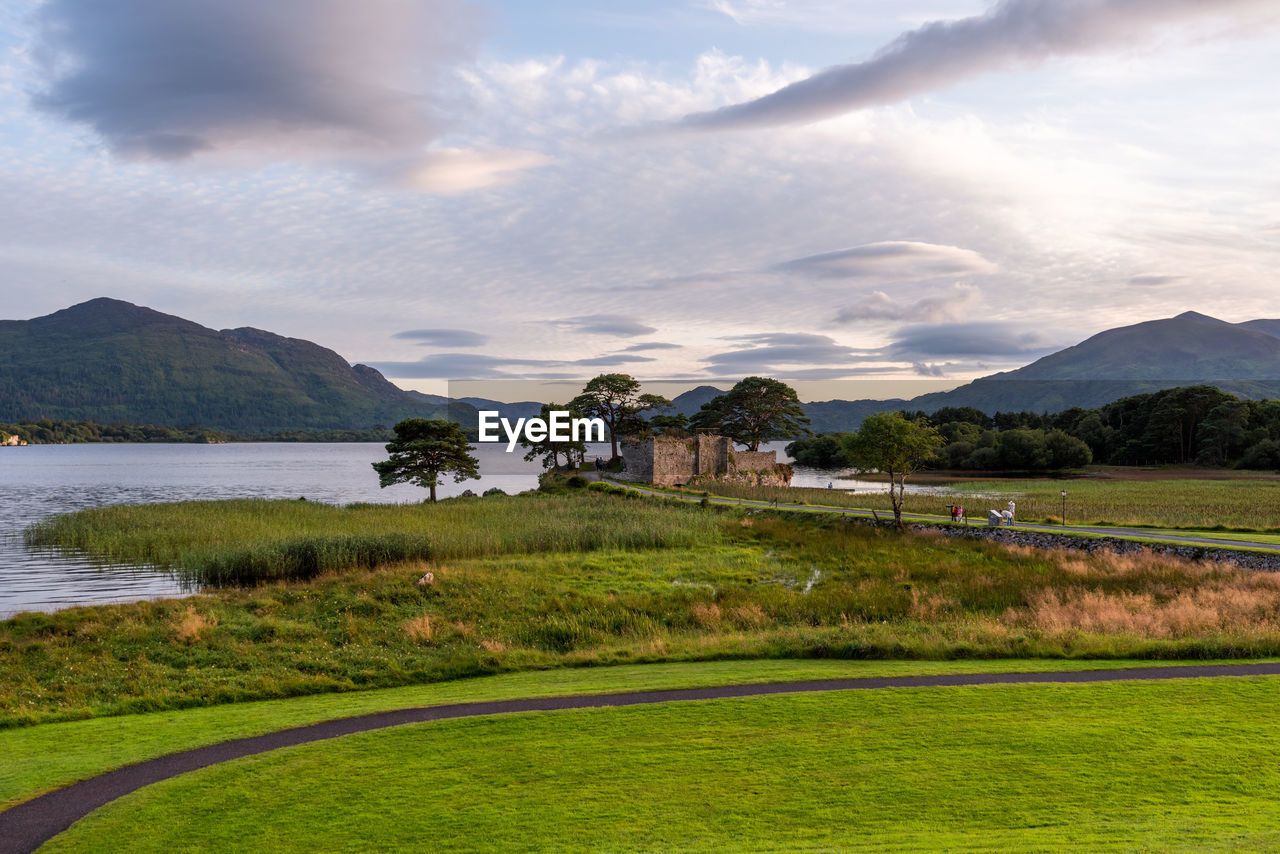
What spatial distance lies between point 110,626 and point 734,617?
1445 cm

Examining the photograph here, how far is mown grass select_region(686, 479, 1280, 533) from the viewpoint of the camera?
1307 inches

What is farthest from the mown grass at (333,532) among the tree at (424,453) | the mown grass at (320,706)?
the mown grass at (320,706)

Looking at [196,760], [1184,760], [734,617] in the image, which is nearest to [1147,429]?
[734,617]

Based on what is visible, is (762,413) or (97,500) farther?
(762,413)

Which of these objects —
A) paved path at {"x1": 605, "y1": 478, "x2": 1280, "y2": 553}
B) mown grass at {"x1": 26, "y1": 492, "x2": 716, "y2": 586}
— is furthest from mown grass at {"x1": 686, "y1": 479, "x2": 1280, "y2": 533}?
mown grass at {"x1": 26, "y1": 492, "x2": 716, "y2": 586}

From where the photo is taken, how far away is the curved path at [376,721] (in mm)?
7125

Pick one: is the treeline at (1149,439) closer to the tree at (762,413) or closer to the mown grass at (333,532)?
the tree at (762,413)

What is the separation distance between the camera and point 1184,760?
309 inches

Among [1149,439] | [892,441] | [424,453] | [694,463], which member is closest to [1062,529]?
[892,441]

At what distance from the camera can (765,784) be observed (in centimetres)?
745

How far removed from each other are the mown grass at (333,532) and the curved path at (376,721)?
1704cm

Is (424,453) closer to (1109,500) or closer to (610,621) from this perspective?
(610,621)

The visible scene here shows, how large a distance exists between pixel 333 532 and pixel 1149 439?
9493 cm

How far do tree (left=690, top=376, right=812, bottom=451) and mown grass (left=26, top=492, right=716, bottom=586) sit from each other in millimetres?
35143
